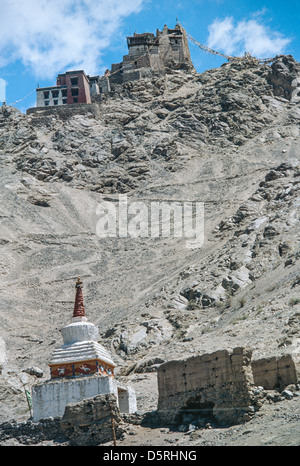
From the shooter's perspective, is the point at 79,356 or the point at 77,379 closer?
the point at 77,379

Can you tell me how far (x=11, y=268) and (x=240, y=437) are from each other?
4043cm

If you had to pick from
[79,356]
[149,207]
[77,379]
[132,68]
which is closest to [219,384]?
[77,379]

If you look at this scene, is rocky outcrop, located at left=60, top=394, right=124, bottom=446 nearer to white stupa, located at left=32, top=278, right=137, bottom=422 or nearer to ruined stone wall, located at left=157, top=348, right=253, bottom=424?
ruined stone wall, located at left=157, top=348, right=253, bottom=424

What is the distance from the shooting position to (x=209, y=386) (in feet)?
61.0

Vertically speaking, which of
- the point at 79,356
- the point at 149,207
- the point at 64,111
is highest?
the point at 64,111

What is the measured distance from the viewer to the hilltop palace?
86688 mm

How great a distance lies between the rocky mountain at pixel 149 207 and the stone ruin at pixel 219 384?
9.53ft

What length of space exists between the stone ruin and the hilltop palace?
70.3 metres

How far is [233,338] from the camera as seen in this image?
29047 millimetres

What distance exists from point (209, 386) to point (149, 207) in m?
48.4

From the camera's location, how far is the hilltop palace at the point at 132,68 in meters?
86.7

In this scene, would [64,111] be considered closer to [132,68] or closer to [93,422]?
[132,68]

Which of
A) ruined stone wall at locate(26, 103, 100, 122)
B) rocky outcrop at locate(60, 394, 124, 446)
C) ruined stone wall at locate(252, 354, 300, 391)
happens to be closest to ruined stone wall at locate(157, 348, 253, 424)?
ruined stone wall at locate(252, 354, 300, 391)

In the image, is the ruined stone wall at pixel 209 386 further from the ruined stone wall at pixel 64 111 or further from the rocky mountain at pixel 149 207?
the ruined stone wall at pixel 64 111
